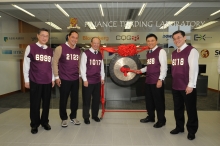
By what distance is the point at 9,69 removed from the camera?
19.1 feet

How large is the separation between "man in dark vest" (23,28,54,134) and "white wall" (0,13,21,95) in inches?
90.1

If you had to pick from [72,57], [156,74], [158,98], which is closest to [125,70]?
[156,74]

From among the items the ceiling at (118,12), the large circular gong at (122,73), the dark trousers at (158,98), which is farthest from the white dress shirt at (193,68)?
the ceiling at (118,12)

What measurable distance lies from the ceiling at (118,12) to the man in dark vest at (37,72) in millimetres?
1706

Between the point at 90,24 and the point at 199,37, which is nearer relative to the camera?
the point at 199,37

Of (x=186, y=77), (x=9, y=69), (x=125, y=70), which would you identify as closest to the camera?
(x=186, y=77)

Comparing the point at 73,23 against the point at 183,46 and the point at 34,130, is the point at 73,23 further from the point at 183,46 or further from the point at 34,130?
the point at 183,46

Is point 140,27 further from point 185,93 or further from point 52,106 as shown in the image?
point 52,106

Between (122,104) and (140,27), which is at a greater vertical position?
(140,27)

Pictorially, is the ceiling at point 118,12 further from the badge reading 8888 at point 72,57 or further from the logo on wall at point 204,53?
the badge reading 8888 at point 72,57

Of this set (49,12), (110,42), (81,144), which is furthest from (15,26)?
(81,144)

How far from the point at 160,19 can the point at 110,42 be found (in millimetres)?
1373

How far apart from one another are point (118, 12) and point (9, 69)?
4.15 metres

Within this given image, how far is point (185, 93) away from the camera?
2.55m
